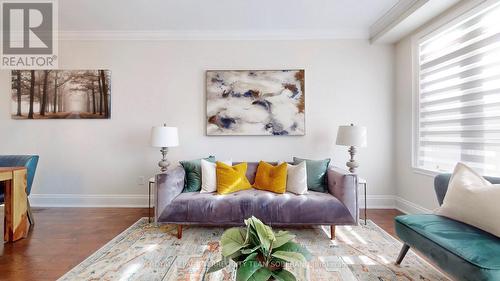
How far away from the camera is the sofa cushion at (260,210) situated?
2504 mm

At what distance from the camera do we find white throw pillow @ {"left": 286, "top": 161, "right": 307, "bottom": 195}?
2771 mm

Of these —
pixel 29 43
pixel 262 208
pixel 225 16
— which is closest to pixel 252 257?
pixel 262 208

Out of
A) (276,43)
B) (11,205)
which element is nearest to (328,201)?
(276,43)

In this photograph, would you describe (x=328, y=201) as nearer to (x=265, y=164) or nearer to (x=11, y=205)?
(x=265, y=164)

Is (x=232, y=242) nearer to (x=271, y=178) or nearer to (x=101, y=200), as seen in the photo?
(x=271, y=178)

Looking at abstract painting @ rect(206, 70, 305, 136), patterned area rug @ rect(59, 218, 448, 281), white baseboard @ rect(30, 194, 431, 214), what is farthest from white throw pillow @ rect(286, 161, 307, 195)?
white baseboard @ rect(30, 194, 431, 214)

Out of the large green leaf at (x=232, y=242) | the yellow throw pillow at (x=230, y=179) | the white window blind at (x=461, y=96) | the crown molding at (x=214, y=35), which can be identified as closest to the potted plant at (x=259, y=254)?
the large green leaf at (x=232, y=242)

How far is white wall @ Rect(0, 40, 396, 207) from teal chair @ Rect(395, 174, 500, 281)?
1.84 m

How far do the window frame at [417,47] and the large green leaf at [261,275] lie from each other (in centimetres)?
275

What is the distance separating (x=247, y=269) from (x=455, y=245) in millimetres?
1292

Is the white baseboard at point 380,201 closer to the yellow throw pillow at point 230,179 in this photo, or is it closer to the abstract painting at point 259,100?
the abstract painting at point 259,100

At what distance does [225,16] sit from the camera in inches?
125

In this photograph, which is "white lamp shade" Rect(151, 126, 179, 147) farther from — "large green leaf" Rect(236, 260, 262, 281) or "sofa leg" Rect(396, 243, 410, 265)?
"sofa leg" Rect(396, 243, 410, 265)

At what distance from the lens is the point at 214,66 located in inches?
142
